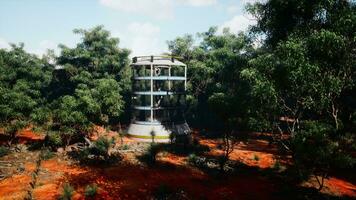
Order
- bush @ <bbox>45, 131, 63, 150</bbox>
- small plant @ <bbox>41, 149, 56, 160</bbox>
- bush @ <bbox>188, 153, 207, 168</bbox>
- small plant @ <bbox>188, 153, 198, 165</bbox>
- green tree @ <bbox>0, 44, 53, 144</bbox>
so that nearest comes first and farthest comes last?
small plant @ <bbox>41, 149, 56, 160</bbox> < bush @ <bbox>188, 153, 207, 168</bbox> < bush @ <bbox>45, 131, 63, 150</bbox> < small plant @ <bbox>188, 153, 198, 165</bbox> < green tree @ <bbox>0, 44, 53, 144</bbox>

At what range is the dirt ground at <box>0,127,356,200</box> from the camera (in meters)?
21.9

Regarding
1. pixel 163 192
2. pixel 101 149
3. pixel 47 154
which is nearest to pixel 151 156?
pixel 101 149

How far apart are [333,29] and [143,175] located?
19159mm

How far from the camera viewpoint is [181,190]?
22672mm

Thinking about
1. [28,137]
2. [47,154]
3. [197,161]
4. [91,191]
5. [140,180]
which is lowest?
[140,180]

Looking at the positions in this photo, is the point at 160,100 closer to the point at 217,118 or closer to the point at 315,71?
the point at 217,118

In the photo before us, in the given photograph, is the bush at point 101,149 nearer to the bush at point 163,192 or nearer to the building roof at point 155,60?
the bush at point 163,192

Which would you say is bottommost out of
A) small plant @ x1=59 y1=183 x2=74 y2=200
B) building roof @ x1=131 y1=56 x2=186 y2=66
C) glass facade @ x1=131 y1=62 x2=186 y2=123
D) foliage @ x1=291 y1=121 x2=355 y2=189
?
small plant @ x1=59 y1=183 x2=74 y2=200

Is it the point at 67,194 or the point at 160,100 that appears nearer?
the point at 67,194

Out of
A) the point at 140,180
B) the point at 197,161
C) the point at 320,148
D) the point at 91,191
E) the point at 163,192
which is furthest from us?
the point at 197,161

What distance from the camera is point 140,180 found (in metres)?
24.9

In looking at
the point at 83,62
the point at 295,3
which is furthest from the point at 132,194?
the point at 83,62

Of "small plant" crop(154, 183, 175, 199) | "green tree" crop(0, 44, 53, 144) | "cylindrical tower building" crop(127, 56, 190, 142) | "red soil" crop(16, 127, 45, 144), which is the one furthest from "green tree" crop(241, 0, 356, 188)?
"red soil" crop(16, 127, 45, 144)

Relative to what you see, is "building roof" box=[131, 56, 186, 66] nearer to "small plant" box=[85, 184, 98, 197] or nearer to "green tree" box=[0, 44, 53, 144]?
"green tree" box=[0, 44, 53, 144]
